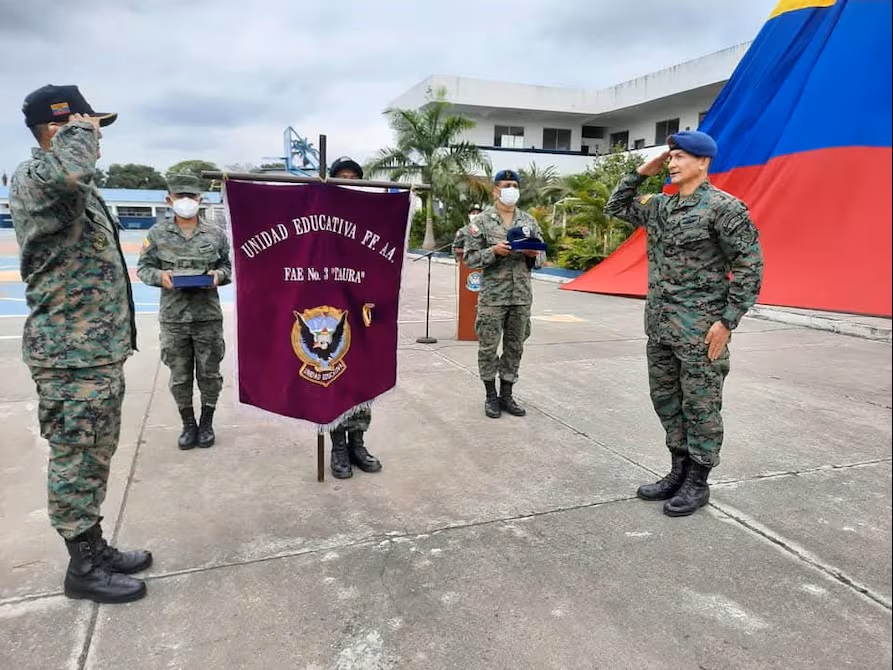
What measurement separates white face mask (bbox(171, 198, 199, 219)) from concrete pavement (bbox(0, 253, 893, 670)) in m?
1.42

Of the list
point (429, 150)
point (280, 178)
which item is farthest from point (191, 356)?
point (429, 150)

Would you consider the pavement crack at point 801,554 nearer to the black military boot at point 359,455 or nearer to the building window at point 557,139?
the black military boot at point 359,455

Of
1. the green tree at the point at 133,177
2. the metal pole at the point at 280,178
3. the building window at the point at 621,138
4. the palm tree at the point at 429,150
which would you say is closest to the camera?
the metal pole at the point at 280,178

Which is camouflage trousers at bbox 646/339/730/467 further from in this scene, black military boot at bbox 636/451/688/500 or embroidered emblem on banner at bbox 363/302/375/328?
embroidered emblem on banner at bbox 363/302/375/328

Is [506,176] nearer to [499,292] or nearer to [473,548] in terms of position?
[499,292]

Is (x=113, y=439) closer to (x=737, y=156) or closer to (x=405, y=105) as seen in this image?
(x=737, y=156)

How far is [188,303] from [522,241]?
84.7 inches

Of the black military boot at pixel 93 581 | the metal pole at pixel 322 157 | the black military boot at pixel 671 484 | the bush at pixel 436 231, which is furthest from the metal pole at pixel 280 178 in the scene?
the bush at pixel 436 231

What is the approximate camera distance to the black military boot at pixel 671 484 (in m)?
3.16

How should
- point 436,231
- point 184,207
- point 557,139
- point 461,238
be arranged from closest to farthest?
point 184,207 < point 461,238 < point 436,231 < point 557,139

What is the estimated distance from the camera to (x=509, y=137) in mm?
33031

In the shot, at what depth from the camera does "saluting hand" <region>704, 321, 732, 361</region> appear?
2.80 meters

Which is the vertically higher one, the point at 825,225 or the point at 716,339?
the point at 825,225

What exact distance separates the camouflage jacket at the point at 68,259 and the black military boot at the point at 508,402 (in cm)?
278
